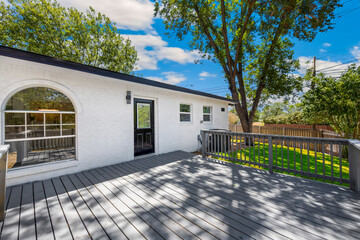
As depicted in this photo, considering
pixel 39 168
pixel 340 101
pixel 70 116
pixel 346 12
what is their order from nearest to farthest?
pixel 39 168
pixel 70 116
pixel 340 101
pixel 346 12

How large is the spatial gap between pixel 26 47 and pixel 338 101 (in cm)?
1849

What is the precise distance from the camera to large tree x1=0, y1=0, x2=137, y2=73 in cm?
930

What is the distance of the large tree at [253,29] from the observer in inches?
267

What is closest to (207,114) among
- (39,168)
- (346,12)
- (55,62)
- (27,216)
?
(55,62)

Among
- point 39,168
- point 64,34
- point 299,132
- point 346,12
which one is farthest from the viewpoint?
point 64,34

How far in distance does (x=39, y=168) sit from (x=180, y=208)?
328cm

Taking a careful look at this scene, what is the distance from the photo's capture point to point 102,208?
2246 millimetres

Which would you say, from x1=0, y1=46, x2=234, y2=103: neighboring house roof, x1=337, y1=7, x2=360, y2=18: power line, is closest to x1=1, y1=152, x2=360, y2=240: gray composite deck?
x1=0, y1=46, x2=234, y2=103: neighboring house roof

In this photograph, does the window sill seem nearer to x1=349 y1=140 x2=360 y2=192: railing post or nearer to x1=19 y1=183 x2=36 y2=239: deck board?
x1=19 y1=183 x2=36 y2=239: deck board

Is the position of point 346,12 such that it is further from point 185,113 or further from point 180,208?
point 180,208

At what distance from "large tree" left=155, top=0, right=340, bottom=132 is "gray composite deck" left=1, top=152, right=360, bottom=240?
6.89 m

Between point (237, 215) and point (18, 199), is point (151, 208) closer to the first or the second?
point (237, 215)

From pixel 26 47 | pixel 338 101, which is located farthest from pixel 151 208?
pixel 26 47

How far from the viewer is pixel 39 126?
342 cm
